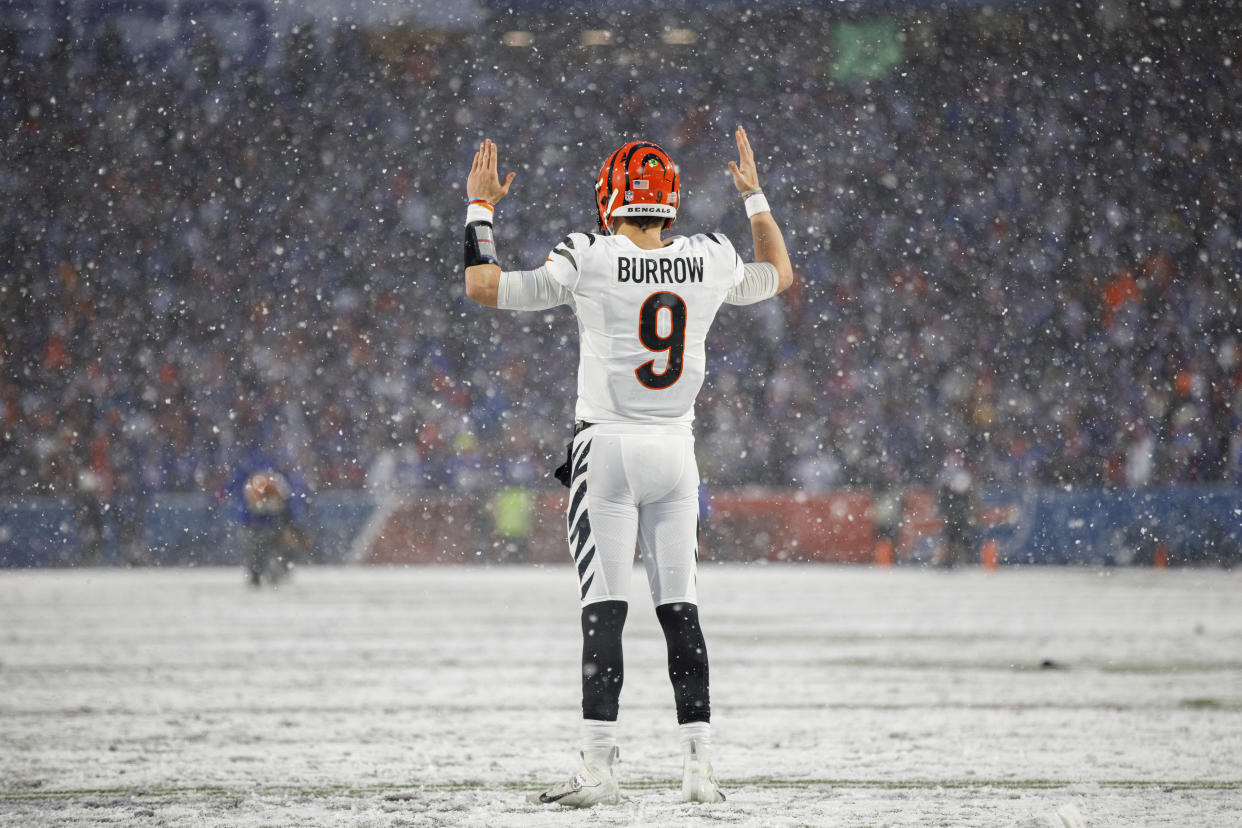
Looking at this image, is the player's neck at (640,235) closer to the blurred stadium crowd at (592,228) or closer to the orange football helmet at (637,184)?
the orange football helmet at (637,184)

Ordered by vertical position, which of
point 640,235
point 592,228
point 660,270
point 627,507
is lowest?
point 627,507

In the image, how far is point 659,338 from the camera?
434 cm

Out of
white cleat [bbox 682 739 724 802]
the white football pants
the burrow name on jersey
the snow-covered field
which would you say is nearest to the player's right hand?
the burrow name on jersey

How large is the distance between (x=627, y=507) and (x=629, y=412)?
280mm

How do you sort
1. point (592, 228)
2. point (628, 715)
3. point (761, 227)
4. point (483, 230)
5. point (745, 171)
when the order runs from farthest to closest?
point (592, 228), point (628, 715), point (745, 171), point (761, 227), point (483, 230)

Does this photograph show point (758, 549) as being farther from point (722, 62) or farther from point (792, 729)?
point (792, 729)

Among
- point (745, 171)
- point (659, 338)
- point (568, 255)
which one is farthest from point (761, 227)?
point (568, 255)

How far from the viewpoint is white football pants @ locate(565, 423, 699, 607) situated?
14.1 ft

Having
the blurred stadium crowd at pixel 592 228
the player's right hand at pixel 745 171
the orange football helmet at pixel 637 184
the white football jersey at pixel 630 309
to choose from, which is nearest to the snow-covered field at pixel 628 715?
the white football jersey at pixel 630 309

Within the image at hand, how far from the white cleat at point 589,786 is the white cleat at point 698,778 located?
20 cm

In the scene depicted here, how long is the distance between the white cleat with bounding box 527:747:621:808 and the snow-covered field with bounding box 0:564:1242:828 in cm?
5

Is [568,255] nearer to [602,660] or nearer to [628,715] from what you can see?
[602,660]

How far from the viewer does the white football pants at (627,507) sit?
14.1 feet

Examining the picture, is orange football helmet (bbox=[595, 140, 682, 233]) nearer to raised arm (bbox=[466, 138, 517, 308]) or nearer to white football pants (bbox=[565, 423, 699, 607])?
raised arm (bbox=[466, 138, 517, 308])
